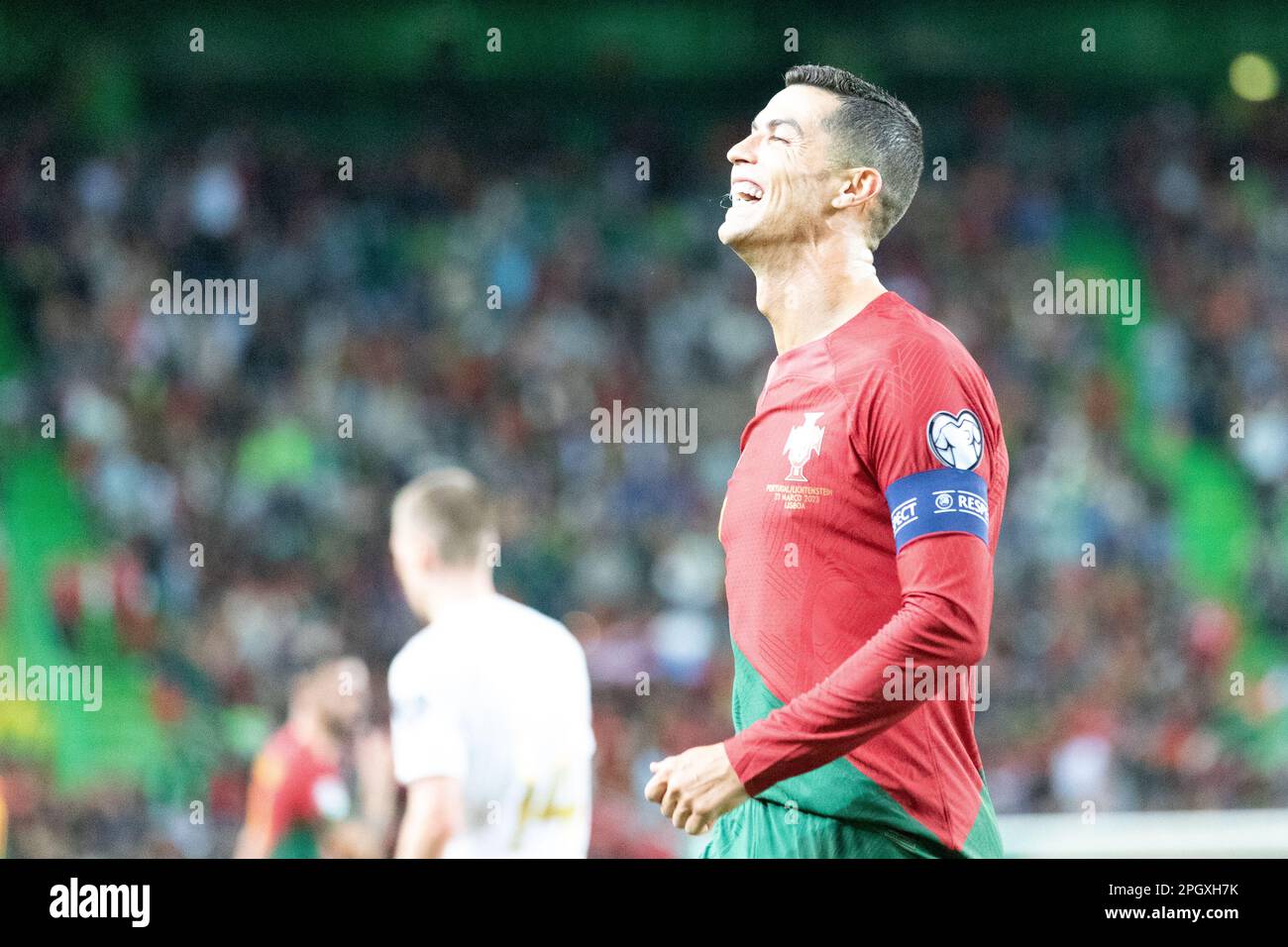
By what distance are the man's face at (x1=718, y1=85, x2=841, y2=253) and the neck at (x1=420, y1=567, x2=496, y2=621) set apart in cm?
→ 153

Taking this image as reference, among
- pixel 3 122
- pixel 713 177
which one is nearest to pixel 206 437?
pixel 3 122

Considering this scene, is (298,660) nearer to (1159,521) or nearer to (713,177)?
(713,177)

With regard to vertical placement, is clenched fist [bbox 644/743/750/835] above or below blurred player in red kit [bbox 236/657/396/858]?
above

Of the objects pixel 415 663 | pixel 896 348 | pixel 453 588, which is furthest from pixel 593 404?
pixel 896 348

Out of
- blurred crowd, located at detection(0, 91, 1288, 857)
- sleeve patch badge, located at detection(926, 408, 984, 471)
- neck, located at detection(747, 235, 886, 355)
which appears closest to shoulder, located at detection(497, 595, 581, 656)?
neck, located at detection(747, 235, 886, 355)

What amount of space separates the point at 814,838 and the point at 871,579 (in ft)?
1.49

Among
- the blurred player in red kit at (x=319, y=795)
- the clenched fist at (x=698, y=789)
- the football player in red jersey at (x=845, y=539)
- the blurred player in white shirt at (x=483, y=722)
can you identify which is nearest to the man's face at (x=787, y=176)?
the football player in red jersey at (x=845, y=539)

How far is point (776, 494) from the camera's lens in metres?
2.71

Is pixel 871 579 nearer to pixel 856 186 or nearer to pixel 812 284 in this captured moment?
pixel 812 284

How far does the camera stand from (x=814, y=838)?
2656 mm

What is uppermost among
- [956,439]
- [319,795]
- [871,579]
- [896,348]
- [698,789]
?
[896,348]

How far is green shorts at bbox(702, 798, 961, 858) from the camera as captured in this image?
263 centimetres

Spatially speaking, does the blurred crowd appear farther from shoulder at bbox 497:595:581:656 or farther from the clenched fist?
the clenched fist

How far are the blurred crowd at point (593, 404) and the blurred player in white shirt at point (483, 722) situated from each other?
10.5 ft
